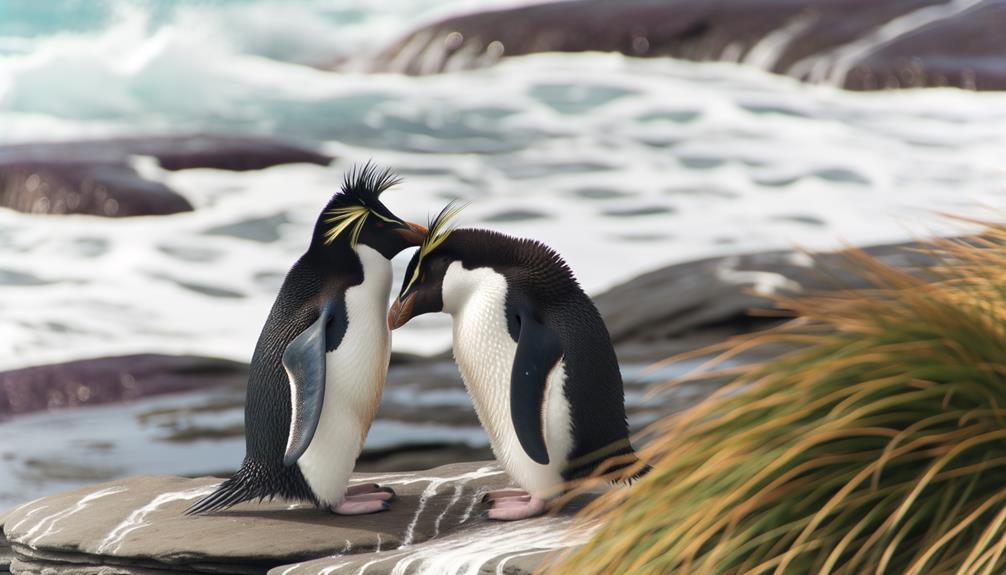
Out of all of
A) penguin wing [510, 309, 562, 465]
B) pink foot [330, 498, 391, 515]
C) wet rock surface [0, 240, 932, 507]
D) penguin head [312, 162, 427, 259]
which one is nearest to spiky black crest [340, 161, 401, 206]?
penguin head [312, 162, 427, 259]

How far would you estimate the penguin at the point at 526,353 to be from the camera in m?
2.39

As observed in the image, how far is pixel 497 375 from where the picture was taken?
2.45m

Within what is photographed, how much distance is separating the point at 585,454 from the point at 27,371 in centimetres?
428

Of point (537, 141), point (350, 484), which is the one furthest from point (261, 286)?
point (350, 484)

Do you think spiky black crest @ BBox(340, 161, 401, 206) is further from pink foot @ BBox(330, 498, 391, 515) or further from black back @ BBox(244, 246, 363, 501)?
pink foot @ BBox(330, 498, 391, 515)

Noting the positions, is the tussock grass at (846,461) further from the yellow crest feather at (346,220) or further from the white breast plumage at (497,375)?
the yellow crest feather at (346,220)

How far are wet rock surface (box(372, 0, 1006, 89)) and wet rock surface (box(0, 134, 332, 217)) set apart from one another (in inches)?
74.3

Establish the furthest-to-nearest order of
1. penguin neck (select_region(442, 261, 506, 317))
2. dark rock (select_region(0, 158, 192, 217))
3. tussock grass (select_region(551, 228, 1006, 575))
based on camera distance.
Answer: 1. dark rock (select_region(0, 158, 192, 217))
2. penguin neck (select_region(442, 261, 506, 317))
3. tussock grass (select_region(551, 228, 1006, 575))

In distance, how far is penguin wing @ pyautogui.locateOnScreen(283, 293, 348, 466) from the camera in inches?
96.6

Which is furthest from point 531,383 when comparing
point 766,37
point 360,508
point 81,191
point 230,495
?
A: point 766,37

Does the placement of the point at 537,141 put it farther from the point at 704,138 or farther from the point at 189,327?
the point at 189,327

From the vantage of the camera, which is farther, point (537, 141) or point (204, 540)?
point (537, 141)

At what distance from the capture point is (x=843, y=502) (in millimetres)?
1599

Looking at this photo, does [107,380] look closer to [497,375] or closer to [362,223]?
[362,223]
